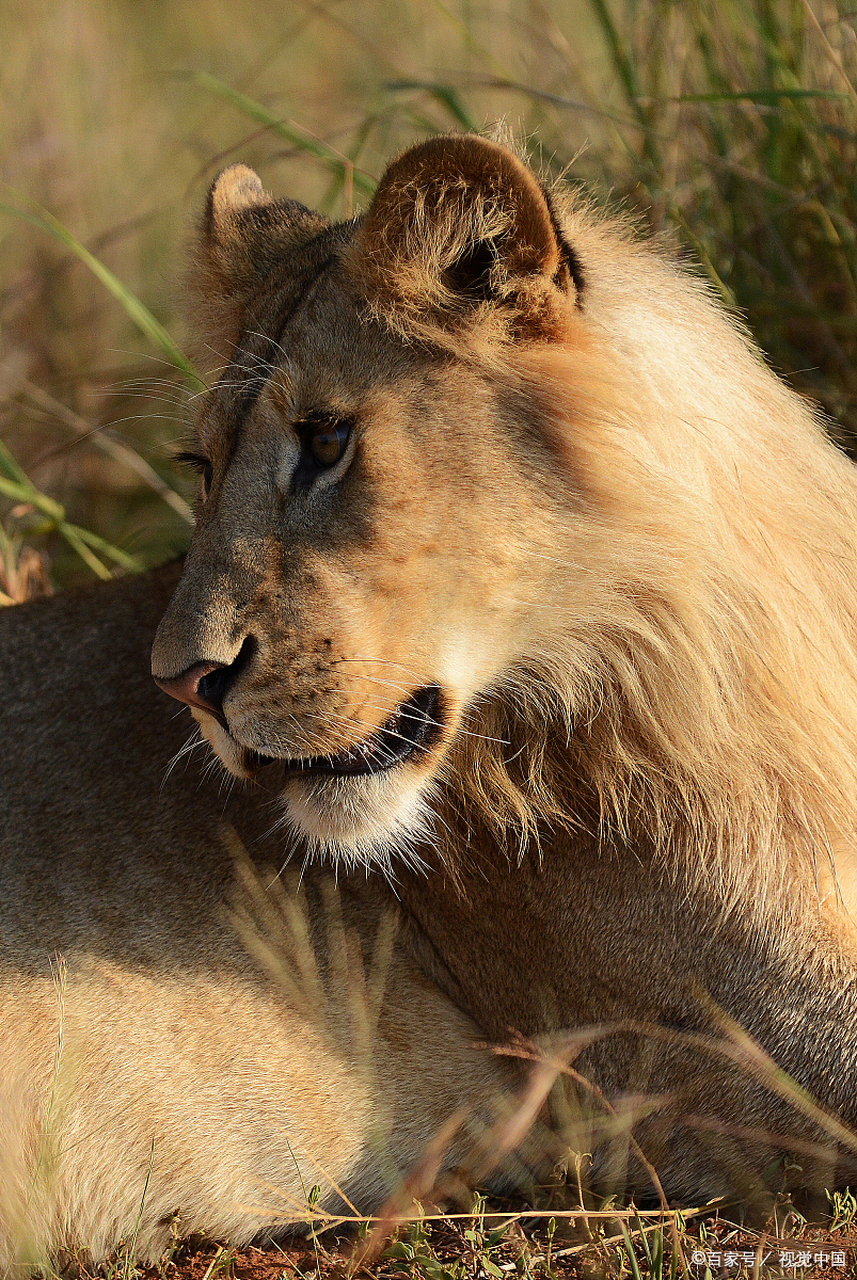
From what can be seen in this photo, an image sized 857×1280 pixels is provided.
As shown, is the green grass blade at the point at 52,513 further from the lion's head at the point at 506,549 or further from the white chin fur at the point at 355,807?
the white chin fur at the point at 355,807

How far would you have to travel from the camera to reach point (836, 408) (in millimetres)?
3754

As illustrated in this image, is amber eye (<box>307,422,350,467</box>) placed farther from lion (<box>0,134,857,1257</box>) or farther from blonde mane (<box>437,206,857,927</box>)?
blonde mane (<box>437,206,857,927</box>)

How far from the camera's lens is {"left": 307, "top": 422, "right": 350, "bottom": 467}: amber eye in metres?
2.16

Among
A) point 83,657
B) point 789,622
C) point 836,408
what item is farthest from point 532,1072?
point 836,408

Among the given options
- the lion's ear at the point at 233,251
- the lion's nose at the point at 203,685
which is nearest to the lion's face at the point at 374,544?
the lion's nose at the point at 203,685

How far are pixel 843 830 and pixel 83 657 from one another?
1607mm

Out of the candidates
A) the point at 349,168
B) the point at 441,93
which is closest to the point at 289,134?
the point at 441,93

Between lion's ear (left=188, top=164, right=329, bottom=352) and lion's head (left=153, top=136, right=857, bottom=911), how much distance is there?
30 centimetres

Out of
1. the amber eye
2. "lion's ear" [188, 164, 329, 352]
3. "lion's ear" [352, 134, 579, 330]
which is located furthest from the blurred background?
the amber eye

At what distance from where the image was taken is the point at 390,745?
7.26ft

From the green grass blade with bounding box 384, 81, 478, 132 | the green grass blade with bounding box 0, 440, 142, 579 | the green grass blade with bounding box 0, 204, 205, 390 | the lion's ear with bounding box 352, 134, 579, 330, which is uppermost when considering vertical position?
the green grass blade with bounding box 384, 81, 478, 132

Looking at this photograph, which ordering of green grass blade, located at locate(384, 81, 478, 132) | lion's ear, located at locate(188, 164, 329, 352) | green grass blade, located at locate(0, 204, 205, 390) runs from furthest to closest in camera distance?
green grass blade, located at locate(384, 81, 478, 132) < green grass blade, located at locate(0, 204, 205, 390) < lion's ear, located at locate(188, 164, 329, 352)

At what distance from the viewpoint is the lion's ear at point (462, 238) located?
6.75 feet

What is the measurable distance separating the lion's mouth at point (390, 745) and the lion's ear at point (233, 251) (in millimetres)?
941
